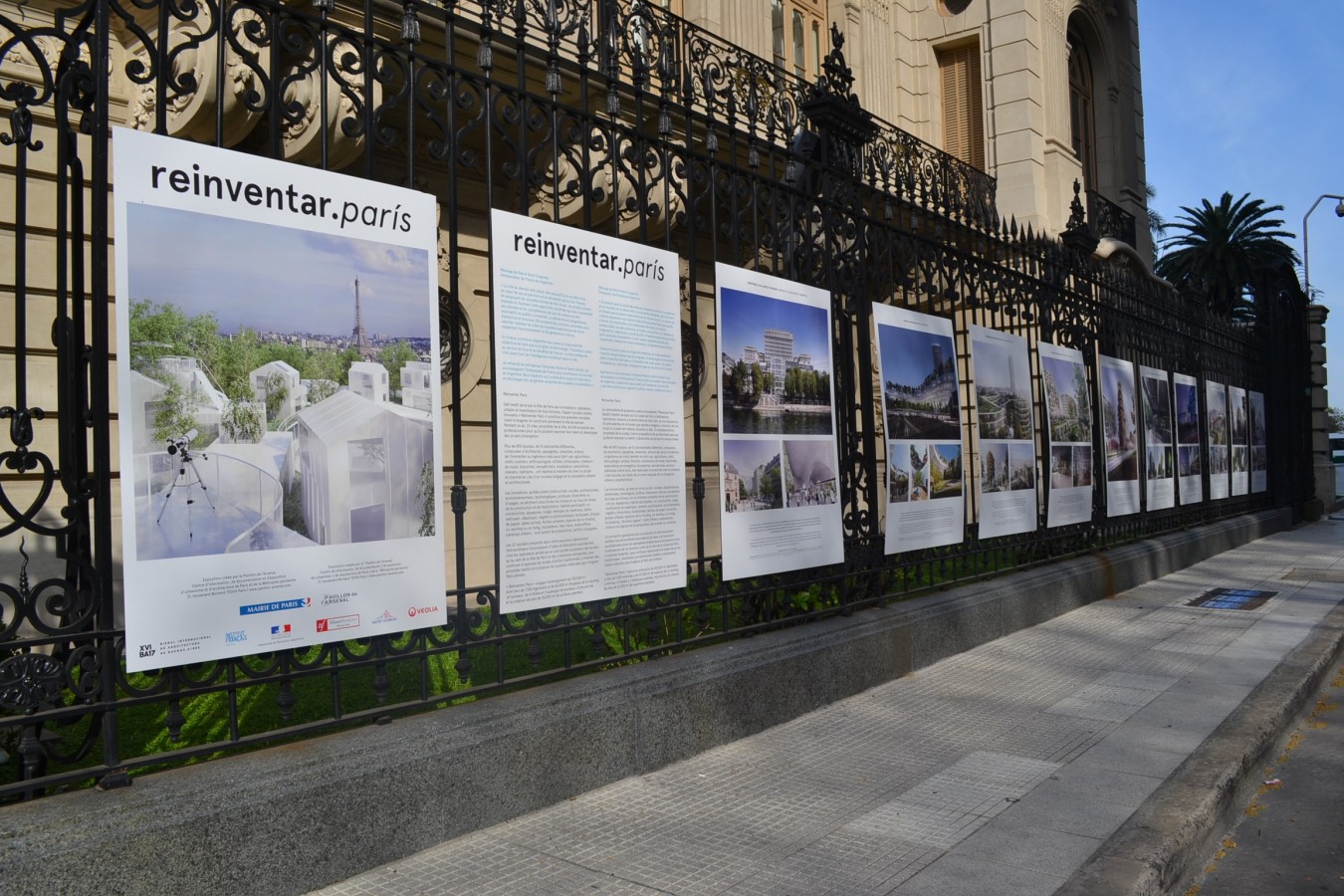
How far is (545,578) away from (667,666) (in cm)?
104

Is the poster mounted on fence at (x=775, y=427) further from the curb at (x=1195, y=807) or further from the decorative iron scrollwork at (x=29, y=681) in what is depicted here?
the decorative iron scrollwork at (x=29, y=681)

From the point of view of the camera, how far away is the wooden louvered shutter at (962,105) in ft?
71.4

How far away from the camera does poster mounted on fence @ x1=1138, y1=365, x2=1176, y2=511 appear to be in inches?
533

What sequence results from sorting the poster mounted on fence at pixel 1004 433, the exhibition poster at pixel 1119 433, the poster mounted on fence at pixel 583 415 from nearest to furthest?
the poster mounted on fence at pixel 583 415 < the poster mounted on fence at pixel 1004 433 < the exhibition poster at pixel 1119 433

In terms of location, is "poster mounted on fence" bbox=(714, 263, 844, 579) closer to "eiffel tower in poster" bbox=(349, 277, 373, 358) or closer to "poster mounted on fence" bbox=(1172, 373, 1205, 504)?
"eiffel tower in poster" bbox=(349, 277, 373, 358)

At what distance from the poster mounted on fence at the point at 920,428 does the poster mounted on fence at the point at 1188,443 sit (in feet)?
25.2

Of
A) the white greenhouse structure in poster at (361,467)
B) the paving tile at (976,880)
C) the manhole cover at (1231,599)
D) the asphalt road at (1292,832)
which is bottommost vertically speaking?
the asphalt road at (1292,832)

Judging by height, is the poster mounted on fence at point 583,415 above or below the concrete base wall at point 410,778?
above

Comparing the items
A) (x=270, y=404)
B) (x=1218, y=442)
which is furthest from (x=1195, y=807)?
(x=1218, y=442)

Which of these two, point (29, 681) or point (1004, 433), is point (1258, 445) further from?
point (29, 681)

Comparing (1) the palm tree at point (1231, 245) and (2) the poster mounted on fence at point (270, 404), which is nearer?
(2) the poster mounted on fence at point (270, 404)

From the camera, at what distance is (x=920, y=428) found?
824 cm

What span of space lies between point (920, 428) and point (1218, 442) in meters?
11.4

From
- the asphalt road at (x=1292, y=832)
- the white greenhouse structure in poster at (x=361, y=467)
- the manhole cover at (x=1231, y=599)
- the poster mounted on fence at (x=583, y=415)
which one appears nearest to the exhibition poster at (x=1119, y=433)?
the manhole cover at (x=1231, y=599)
